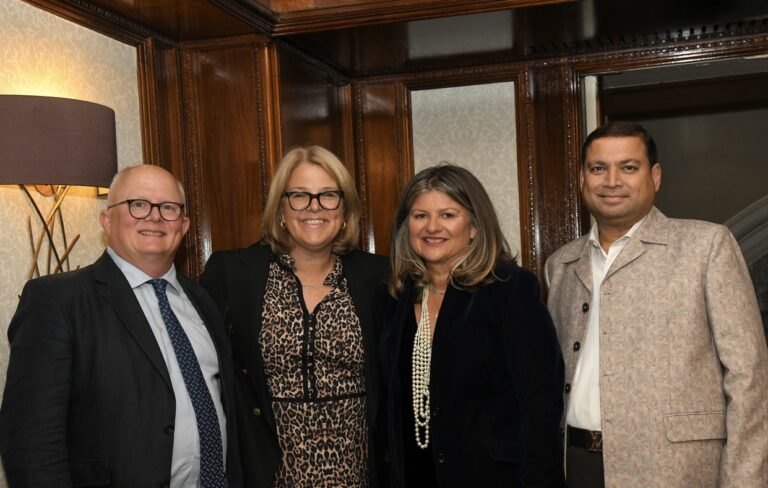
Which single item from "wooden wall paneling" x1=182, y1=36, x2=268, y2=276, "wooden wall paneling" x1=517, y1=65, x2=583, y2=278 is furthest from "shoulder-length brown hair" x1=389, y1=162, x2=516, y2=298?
"wooden wall paneling" x1=517, y1=65, x2=583, y2=278

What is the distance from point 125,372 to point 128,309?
0.19 meters

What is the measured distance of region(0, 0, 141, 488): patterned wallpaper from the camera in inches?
107

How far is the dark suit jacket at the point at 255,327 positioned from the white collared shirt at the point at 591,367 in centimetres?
68

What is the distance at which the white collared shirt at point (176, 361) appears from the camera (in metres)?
2.26

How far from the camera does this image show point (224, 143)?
12.2 feet

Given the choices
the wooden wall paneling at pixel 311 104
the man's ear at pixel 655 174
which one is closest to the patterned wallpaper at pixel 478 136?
the wooden wall paneling at pixel 311 104

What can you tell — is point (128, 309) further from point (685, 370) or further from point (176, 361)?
point (685, 370)

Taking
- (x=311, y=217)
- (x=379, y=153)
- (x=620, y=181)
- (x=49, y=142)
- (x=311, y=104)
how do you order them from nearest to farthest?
(x=49, y=142) → (x=620, y=181) → (x=311, y=217) → (x=311, y=104) → (x=379, y=153)

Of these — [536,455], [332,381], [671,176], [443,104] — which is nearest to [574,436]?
[536,455]

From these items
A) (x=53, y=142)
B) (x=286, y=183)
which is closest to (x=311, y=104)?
(x=286, y=183)

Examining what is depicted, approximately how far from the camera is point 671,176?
585 centimetres

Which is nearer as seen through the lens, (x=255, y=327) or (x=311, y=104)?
(x=255, y=327)

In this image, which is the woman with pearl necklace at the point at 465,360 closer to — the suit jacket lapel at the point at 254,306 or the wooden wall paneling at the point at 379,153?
the suit jacket lapel at the point at 254,306

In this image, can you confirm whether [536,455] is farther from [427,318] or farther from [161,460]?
[161,460]
